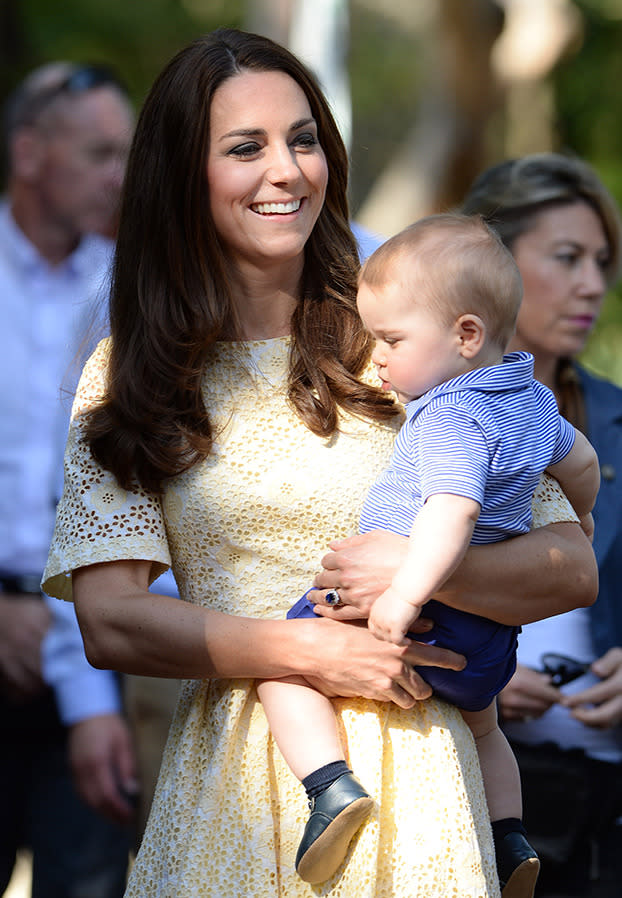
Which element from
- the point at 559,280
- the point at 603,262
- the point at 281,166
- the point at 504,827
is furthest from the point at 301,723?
the point at 603,262

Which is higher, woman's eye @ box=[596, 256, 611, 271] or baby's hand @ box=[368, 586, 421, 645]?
woman's eye @ box=[596, 256, 611, 271]

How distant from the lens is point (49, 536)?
3.86m

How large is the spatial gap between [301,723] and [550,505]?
2.03 ft

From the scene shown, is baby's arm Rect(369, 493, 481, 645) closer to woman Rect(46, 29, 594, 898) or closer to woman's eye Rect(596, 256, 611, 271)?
woman Rect(46, 29, 594, 898)

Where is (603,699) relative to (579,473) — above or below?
below

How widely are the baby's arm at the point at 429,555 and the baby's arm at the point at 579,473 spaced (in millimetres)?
422

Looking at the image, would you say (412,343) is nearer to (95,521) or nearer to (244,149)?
(244,149)

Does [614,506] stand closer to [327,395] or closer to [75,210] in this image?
[327,395]

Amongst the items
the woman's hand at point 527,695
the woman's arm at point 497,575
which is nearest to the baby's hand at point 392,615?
the woman's arm at point 497,575

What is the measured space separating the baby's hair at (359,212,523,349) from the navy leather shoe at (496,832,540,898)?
3.13ft

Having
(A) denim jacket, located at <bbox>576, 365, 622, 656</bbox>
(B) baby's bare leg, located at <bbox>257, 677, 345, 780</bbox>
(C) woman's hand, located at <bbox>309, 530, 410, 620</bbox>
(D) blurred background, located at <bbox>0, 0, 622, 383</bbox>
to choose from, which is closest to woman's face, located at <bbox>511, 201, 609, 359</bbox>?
(A) denim jacket, located at <bbox>576, 365, 622, 656</bbox>

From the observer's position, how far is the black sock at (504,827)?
7.45 ft

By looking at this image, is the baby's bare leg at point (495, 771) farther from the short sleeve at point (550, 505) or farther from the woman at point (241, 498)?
the short sleeve at point (550, 505)

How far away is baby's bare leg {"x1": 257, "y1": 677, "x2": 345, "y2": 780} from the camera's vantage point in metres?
2.01
